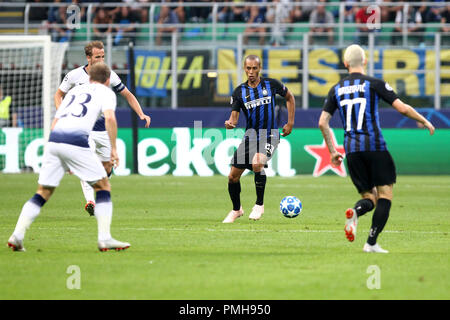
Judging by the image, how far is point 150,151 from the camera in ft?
71.9

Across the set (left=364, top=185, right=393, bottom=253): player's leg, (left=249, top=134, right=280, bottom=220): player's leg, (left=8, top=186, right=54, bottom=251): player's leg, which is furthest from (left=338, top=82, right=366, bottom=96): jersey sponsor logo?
(left=249, top=134, right=280, bottom=220): player's leg

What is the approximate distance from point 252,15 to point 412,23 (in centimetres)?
446

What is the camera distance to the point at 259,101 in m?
12.2

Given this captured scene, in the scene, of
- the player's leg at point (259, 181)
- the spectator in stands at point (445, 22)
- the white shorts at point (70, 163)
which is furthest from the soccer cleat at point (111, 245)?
the spectator in stands at point (445, 22)

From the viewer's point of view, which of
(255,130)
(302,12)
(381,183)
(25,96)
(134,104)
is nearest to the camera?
(381,183)

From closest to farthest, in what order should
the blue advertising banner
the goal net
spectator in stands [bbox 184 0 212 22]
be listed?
the goal net → the blue advertising banner → spectator in stands [bbox 184 0 212 22]

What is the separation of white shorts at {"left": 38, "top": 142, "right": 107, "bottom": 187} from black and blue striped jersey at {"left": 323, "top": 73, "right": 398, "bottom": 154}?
2.39 metres

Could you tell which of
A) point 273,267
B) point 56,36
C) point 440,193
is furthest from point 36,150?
point 273,267

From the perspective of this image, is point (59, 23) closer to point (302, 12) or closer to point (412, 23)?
point (302, 12)

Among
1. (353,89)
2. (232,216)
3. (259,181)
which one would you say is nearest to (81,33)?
(259,181)

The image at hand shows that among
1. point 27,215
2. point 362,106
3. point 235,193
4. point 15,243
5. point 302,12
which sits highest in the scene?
point 302,12

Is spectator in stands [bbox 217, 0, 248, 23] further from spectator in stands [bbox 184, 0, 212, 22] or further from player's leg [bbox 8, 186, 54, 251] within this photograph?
player's leg [bbox 8, 186, 54, 251]

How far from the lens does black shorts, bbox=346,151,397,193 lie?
8469 millimetres
